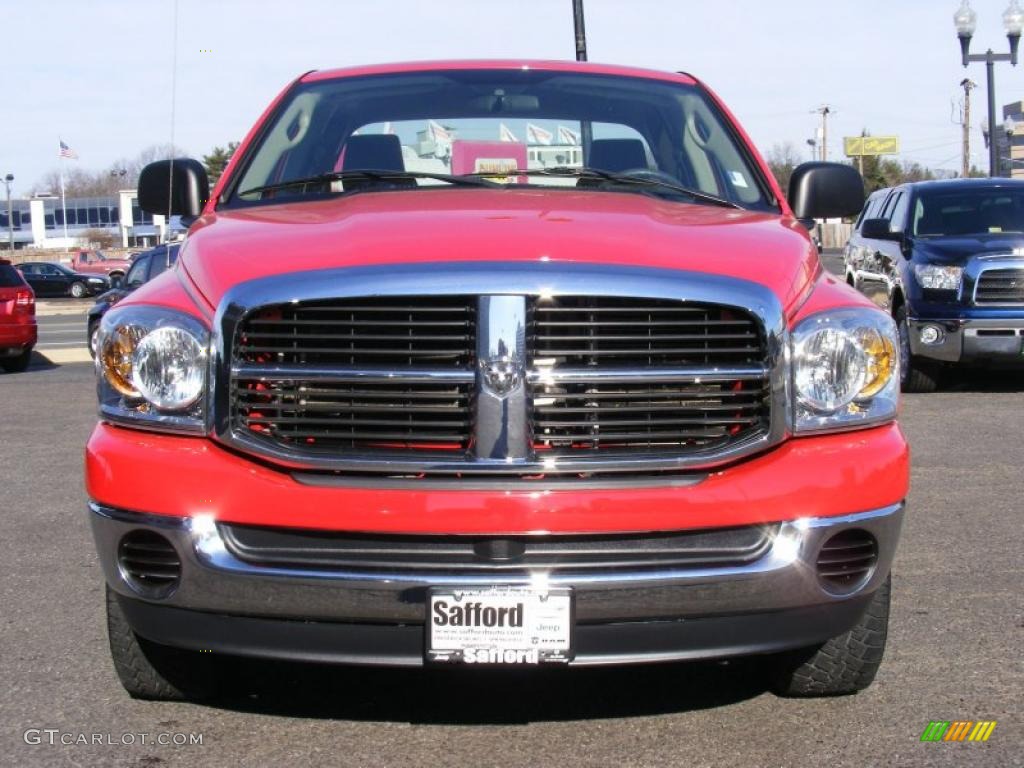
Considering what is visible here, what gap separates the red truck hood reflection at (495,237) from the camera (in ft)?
11.8

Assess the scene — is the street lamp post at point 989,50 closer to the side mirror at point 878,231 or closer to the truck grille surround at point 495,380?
the side mirror at point 878,231

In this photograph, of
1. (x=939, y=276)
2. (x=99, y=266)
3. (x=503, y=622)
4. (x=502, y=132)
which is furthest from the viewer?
(x=99, y=266)

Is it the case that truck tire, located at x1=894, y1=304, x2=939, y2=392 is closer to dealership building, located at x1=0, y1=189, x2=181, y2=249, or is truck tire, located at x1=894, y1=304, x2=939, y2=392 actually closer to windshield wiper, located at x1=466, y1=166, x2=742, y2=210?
windshield wiper, located at x1=466, y1=166, x2=742, y2=210

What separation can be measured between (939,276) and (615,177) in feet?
26.1

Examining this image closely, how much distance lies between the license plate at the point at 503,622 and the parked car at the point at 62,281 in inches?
1940

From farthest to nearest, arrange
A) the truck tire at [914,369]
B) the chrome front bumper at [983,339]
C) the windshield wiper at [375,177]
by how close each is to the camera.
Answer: the truck tire at [914,369]
the chrome front bumper at [983,339]
the windshield wiper at [375,177]

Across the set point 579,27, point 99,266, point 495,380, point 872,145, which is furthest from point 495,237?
point 872,145

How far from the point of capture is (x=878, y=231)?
12359 millimetres

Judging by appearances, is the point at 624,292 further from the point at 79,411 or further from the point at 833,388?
the point at 79,411

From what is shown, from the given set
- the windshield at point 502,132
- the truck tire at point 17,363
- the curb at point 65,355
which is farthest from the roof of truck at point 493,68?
the curb at point 65,355

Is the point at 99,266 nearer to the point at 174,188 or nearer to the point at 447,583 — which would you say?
the point at 174,188

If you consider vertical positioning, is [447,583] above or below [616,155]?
below

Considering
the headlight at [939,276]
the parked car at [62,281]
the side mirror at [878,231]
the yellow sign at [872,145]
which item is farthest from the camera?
the yellow sign at [872,145]

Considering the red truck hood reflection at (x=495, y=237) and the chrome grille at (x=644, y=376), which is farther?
the red truck hood reflection at (x=495, y=237)
